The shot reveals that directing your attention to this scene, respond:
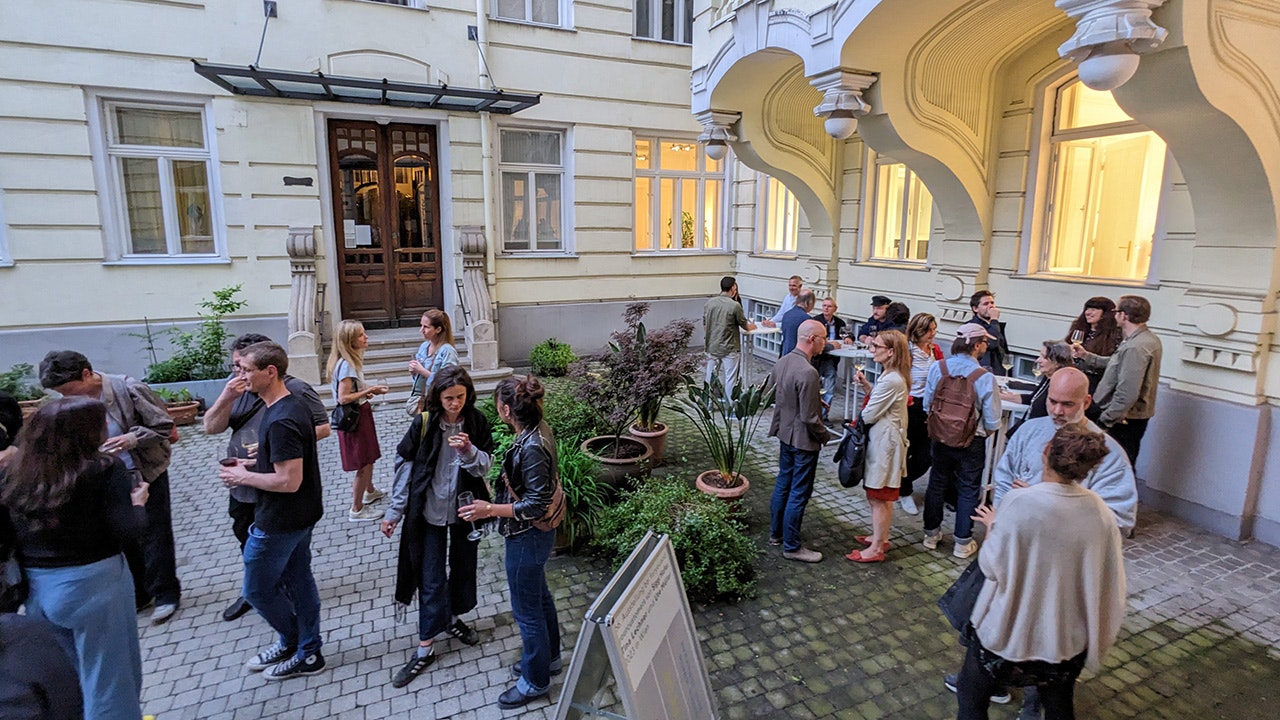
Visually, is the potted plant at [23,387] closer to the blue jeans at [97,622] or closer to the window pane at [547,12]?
the blue jeans at [97,622]

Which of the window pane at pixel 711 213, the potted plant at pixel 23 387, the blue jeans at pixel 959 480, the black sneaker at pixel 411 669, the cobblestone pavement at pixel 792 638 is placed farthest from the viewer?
the window pane at pixel 711 213

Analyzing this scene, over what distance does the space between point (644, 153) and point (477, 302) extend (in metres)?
4.53

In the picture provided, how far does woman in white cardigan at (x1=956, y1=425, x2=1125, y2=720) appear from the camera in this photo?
2580 mm

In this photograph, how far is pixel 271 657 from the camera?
12.7 feet

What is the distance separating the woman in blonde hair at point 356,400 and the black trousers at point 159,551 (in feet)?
4.20

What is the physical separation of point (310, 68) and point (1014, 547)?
10.8 meters

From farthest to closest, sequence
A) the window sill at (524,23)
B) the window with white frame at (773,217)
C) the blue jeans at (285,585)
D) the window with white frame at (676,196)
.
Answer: the window with white frame at (676,196)
the window with white frame at (773,217)
the window sill at (524,23)
the blue jeans at (285,585)

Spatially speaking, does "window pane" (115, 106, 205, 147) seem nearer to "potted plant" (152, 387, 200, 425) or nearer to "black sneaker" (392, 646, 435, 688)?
"potted plant" (152, 387, 200, 425)

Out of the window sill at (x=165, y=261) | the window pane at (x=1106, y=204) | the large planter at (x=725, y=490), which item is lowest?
the large planter at (x=725, y=490)

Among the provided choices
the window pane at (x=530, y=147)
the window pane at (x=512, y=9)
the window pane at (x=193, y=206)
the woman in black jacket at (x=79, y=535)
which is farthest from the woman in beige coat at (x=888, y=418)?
the window pane at (x=193, y=206)

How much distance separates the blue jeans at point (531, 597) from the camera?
3.40 metres

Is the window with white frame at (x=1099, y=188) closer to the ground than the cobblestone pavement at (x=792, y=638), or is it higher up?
higher up

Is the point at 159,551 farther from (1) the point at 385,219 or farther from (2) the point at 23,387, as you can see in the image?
(1) the point at 385,219

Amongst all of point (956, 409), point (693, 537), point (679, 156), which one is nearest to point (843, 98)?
point (956, 409)
